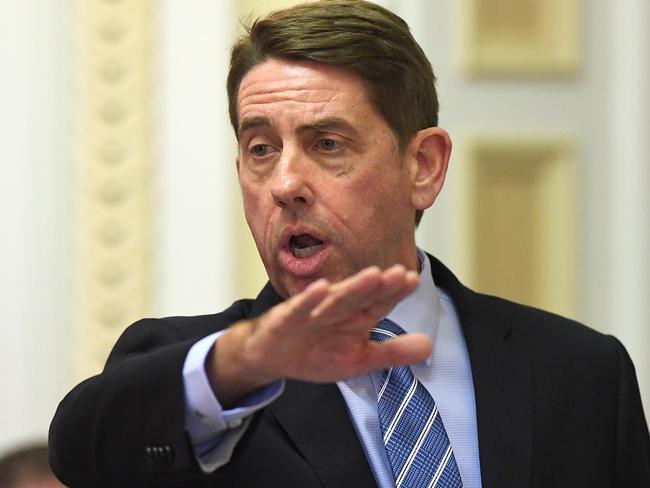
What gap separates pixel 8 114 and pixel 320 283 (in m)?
2.14

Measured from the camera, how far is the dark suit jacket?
183 centimetres

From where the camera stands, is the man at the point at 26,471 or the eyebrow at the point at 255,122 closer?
the eyebrow at the point at 255,122

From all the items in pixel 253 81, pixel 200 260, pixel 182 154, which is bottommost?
pixel 200 260

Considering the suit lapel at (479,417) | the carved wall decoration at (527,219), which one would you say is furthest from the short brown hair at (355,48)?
the carved wall decoration at (527,219)

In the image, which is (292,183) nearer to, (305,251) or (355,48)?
(305,251)

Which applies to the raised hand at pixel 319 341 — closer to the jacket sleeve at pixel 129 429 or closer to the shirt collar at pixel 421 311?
the jacket sleeve at pixel 129 429

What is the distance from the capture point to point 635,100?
4.01 m

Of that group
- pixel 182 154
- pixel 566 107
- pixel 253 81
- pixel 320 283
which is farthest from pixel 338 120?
pixel 566 107

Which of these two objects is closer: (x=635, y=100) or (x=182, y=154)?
(x=182, y=154)

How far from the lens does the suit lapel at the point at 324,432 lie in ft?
6.69

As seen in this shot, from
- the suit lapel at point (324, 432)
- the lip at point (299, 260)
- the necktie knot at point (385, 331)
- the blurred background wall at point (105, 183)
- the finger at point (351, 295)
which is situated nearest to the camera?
the finger at point (351, 295)

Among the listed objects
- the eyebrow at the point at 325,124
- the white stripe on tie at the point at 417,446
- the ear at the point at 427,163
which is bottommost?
the white stripe on tie at the point at 417,446

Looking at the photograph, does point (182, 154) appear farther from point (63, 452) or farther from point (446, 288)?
point (63, 452)

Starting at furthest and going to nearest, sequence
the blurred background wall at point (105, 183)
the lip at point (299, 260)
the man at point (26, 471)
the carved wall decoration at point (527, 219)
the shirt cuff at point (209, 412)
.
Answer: the carved wall decoration at point (527, 219), the blurred background wall at point (105, 183), the man at point (26, 471), the lip at point (299, 260), the shirt cuff at point (209, 412)
